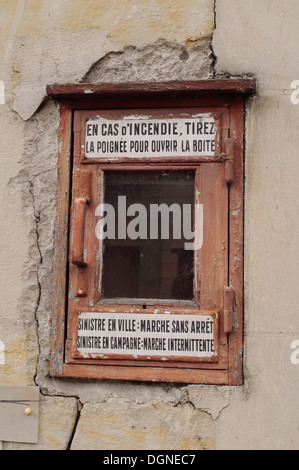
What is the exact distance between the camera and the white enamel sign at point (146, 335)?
228cm

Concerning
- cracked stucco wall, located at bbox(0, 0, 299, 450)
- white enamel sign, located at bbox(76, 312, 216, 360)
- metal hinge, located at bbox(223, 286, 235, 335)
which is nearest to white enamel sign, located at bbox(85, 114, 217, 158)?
cracked stucco wall, located at bbox(0, 0, 299, 450)

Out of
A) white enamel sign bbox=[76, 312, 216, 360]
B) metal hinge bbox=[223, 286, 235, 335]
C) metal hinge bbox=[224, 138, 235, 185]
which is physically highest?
metal hinge bbox=[224, 138, 235, 185]

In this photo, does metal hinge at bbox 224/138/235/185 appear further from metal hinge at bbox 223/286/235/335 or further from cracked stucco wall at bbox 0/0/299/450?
metal hinge at bbox 223/286/235/335

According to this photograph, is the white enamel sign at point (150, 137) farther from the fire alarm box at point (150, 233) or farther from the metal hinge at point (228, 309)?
the metal hinge at point (228, 309)

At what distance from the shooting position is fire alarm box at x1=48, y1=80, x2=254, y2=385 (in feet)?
7.54

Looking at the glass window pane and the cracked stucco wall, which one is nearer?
the cracked stucco wall

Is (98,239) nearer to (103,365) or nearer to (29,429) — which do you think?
(103,365)

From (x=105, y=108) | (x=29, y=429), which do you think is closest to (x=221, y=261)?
(x=105, y=108)

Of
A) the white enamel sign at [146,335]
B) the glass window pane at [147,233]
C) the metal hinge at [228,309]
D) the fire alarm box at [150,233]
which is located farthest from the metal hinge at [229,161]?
the white enamel sign at [146,335]

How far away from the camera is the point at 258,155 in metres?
2.36

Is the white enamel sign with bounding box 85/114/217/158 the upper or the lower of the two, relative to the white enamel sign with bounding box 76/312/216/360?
upper

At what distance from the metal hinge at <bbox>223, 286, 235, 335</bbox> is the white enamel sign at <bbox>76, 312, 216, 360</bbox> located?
58 mm

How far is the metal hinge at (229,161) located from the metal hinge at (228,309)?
49cm

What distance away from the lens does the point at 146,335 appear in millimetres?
2311
